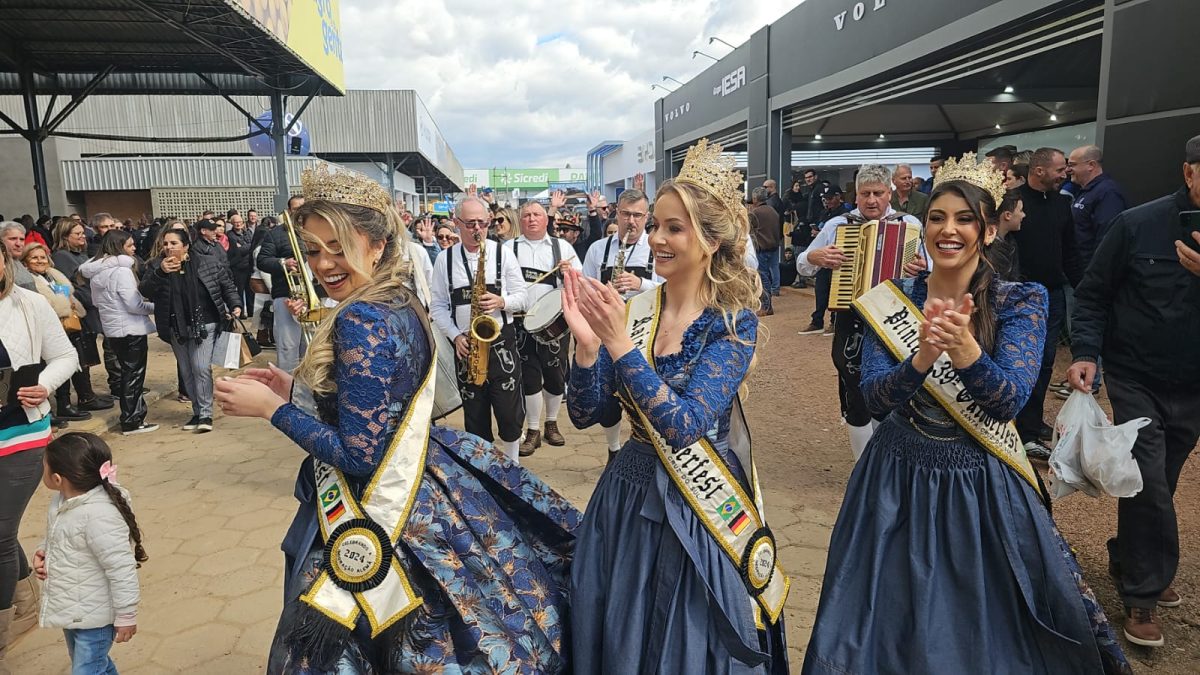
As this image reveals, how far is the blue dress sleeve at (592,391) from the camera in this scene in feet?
6.99

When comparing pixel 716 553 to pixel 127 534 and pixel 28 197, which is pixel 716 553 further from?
pixel 28 197

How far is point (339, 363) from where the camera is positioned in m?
1.92

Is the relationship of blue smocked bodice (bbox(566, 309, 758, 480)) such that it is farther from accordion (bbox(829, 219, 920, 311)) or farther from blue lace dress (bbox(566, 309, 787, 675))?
accordion (bbox(829, 219, 920, 311))

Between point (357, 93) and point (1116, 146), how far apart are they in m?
26.8

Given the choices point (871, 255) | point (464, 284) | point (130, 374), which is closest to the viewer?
point (871, 255)

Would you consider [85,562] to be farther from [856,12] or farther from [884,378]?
[856,12]

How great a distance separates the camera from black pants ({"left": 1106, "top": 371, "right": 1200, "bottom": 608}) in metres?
2.85

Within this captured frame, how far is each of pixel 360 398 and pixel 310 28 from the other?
11739 millimetres

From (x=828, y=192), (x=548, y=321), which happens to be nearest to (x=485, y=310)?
(x=548, y=321)

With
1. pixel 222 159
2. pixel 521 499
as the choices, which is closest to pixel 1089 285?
pixel 521 499

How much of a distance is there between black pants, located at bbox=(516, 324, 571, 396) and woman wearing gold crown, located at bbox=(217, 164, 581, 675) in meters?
3.05

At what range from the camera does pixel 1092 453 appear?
2.67 metres

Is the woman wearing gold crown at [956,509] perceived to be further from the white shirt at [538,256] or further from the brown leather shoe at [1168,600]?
the white shirt at [538,256]

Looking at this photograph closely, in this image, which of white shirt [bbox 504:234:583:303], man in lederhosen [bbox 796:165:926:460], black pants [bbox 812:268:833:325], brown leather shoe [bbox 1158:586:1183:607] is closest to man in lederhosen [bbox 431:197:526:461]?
white shirt [bbox 504:234:583:303]
